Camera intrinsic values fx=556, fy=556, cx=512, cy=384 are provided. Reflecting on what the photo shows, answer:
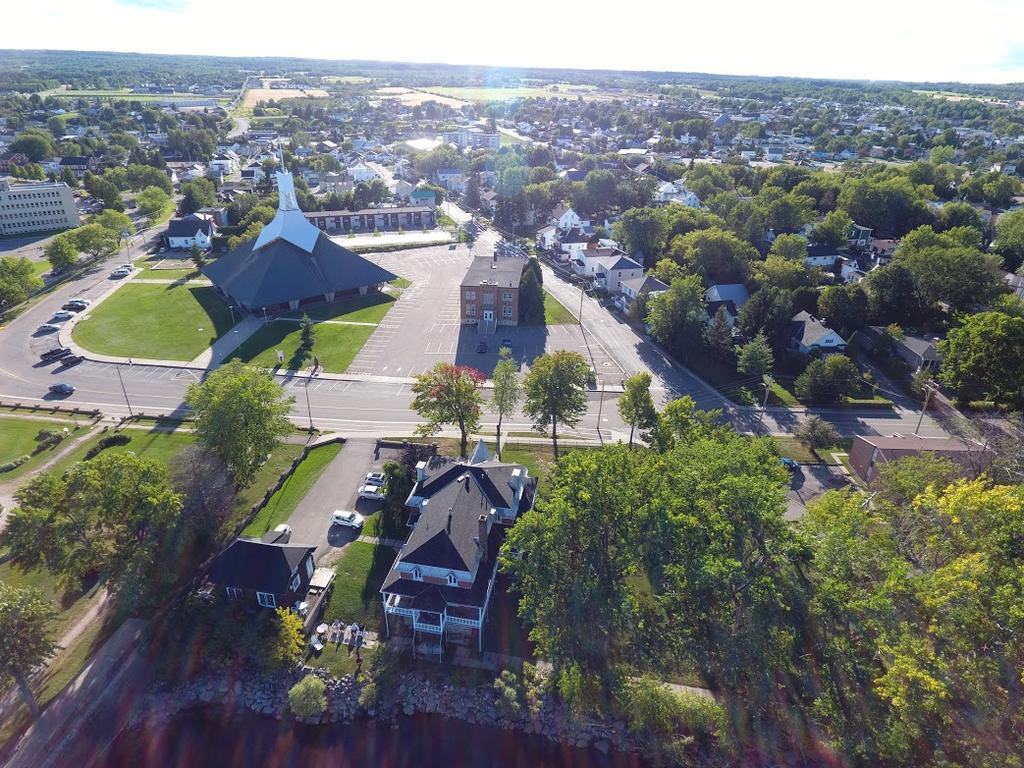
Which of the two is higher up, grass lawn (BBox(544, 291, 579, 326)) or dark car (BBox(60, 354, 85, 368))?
grass lawn (BBox(544, 291, 579, 326))

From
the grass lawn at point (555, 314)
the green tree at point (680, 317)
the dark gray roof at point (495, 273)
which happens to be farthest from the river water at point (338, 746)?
the grass lawn at point (555, 314)

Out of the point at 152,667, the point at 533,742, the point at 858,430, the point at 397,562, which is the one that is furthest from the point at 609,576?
the point at 858,430

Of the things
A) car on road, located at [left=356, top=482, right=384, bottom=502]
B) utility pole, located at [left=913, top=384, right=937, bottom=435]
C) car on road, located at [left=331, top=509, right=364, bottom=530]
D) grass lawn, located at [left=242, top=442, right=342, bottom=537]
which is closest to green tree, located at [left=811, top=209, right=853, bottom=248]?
utility pole, located at [left=913, top=384, right=937, bottom=435]

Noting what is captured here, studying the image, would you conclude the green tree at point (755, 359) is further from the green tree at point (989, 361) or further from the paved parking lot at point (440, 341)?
the green tree at point (989, 361)

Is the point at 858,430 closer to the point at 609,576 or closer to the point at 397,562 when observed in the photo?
the point at 609,576

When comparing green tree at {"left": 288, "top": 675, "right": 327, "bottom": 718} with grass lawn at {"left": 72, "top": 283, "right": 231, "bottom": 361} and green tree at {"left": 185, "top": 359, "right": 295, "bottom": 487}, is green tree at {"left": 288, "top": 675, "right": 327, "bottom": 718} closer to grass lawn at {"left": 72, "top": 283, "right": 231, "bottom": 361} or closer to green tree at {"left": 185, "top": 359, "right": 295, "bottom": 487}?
green tree at {"left": 185, "top": 359, "right": 295, "bottom": 487}

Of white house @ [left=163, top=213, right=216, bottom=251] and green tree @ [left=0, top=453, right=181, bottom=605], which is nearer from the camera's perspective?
Answer: green tree @ [left=0, top=453, right=181, bottom=605]
